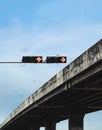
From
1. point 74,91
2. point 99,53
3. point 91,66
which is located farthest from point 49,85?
point 99,53

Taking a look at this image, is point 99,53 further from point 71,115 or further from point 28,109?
point 28,109

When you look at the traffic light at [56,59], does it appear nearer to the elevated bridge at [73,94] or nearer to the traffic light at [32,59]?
the traffic light at [32,59]

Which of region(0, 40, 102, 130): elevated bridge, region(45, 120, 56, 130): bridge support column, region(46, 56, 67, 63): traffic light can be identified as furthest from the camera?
region(45, 120, 56, 130): bridge support column

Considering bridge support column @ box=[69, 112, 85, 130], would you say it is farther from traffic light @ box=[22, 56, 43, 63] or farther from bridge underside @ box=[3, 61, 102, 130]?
traffic light @ box=[22, 56, 43, 63]

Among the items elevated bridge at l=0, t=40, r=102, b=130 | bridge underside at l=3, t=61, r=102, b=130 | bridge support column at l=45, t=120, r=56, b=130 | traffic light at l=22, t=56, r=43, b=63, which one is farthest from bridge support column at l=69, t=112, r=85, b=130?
traffic light at l=22, t=56, r=43, b=63

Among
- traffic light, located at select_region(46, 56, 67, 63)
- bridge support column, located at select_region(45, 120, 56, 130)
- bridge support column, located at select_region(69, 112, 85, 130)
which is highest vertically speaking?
bridge support column, located at select_region(45, 120, 56, 130)

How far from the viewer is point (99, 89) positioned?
45.3m

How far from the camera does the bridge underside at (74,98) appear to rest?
4041cm

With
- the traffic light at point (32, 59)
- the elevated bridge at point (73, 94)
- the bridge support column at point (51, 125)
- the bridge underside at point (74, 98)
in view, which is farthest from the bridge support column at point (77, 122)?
the traffic light at point (32, 59)

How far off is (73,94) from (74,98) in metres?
3.73

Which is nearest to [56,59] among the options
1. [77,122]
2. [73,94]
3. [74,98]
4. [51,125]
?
[73,94]

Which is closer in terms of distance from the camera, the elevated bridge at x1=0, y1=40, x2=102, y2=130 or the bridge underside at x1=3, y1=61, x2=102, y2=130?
the elevated bridge at x1=0, y1=40, x2=102, y2=130

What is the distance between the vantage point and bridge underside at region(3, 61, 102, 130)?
4041 centimetres

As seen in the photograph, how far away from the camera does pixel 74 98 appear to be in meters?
54.6
